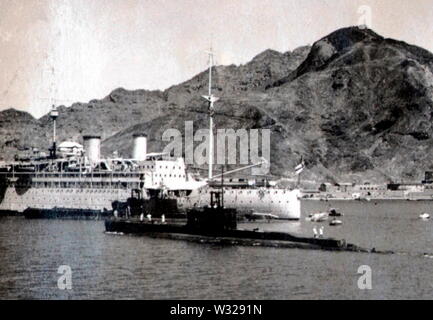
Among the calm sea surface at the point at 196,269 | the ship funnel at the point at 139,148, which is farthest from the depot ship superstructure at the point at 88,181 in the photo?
the calm sea surface at the point at 196,269

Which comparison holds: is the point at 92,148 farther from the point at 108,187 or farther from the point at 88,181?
the point at 108,187

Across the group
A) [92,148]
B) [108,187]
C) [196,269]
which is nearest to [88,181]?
[108,187]

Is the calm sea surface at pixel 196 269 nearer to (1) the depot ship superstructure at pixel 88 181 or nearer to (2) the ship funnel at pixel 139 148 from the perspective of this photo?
(1) the depot ship superstructure at pixel 88 181

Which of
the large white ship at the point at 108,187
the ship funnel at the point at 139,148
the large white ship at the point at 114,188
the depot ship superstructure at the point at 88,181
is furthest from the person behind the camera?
the ship funnel at the point at 139,148

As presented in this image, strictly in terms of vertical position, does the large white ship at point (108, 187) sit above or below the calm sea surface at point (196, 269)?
above

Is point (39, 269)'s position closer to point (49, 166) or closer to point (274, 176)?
point (49, 166)

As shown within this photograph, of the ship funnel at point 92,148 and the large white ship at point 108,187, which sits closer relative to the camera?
the large white ship at point 108,187

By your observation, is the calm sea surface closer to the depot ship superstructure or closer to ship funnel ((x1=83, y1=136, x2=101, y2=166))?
the depot ship superstructure

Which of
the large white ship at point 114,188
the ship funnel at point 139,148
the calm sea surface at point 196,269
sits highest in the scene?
the ship funnel at point 139,148

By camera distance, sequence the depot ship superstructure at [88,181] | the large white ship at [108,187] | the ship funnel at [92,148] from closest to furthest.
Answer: the large white ship at [108,187] < the depot ship superstructure at [88,181] < the ship funnel at [92,148]
